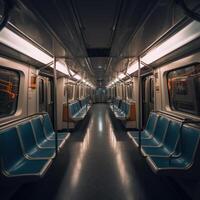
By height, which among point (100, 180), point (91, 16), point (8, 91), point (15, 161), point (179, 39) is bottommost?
point (100, 180)

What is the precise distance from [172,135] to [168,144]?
0.62ft

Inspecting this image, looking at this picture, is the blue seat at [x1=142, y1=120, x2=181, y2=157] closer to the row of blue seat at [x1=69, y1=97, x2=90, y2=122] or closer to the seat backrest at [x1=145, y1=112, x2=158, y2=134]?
the seat backrest at [x1=145, y1=112, x2=158, y2=134]

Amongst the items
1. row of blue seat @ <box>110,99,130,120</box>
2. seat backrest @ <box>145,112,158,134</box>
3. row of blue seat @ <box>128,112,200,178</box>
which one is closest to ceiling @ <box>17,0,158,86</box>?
row of blue seat @ <box>128,112,200,178</box>

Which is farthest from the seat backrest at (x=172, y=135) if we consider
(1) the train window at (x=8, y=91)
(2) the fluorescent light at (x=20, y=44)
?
(1) the train window at (x=8, y=91)

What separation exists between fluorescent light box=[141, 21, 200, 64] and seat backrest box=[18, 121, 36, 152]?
8.66 ft

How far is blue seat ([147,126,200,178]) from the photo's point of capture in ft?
6.62

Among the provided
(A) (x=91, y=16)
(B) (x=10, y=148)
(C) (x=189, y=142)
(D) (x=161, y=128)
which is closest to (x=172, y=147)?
(C) (x=189, y=142)

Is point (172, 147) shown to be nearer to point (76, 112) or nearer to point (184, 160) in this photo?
point (184, 160)

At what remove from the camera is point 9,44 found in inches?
80.4

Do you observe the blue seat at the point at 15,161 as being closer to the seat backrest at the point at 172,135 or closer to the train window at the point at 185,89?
the seat backrest at the point at 172,135

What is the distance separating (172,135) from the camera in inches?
106

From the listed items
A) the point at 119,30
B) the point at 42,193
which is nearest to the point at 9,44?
the point at 119,30

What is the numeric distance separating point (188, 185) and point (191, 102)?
4.29 feet

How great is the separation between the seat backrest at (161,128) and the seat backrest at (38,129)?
2370 millimetres
